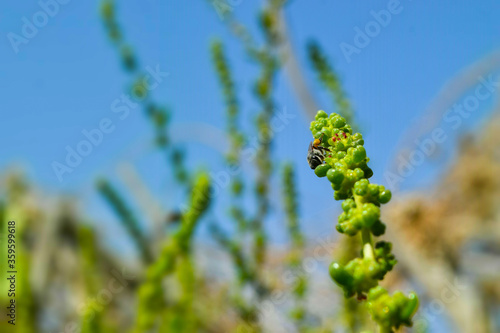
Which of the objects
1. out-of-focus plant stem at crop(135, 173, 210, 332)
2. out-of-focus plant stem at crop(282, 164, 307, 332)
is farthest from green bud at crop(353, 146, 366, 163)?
out-of-focus plant stem at crop(282, 164, 307, 332)

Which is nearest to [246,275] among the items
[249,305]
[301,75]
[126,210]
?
[249,305]

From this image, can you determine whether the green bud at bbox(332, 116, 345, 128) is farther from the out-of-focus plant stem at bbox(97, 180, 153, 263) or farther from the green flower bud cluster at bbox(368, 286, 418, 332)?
the out-of-focus plant stem at bbox(97, 180, 153, 263)

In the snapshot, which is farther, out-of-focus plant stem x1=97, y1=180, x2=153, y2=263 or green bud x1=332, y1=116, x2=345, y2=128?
out-of-focus plant stem x1=97, y1=180, x2=153, y2=263

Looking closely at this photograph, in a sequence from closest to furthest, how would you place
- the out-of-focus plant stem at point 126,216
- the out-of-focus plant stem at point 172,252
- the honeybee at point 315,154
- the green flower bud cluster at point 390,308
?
the green flower bud cluster at point 390,308 → the honeybee at point 315,154 → the out-of-focus plant stem at point 172,252 → the out-of-focus plant stem at point 126,216

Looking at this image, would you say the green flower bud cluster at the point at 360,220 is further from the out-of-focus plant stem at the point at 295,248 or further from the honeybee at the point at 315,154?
the out-of-focus plant stem at the point at 295,248

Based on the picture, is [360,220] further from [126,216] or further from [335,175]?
[126,216]

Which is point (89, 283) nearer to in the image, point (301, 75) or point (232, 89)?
point (232, 89)

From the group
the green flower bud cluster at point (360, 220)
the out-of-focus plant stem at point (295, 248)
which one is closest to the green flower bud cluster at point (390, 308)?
the green flower bud cluster at point (360, 220)
